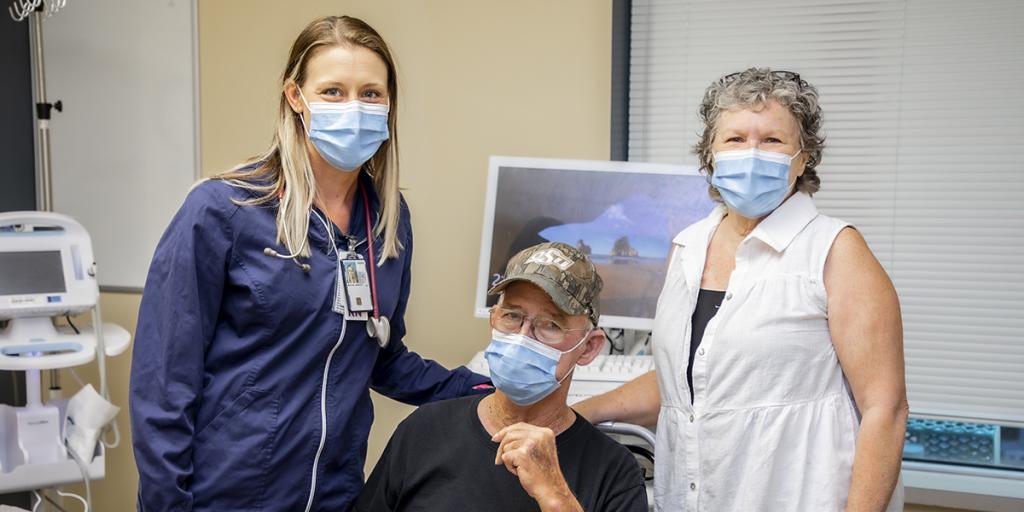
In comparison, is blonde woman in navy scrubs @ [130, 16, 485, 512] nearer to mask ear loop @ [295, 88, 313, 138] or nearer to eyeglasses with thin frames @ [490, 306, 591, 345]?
mask ear loop @ [295, 88, 313, 138]

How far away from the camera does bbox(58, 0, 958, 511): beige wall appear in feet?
10.2

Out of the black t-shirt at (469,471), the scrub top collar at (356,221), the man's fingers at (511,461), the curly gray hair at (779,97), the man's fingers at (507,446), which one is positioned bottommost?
the black t-shirt at (469,471)

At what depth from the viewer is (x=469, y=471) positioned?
162 cm

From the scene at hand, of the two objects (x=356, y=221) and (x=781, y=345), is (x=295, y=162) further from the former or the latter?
(x=781, y=345)

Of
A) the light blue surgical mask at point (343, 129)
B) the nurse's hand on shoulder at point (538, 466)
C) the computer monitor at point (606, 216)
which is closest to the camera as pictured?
the nurse's hand on shoulder at point (538, 466)

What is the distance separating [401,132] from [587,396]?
1.39m

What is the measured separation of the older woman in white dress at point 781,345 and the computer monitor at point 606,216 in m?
0.84

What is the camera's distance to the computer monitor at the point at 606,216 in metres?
2.59

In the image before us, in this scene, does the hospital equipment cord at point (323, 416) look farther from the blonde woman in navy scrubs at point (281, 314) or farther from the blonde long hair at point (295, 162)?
the blonde long hair at point (295, 162)

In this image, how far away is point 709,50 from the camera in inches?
119

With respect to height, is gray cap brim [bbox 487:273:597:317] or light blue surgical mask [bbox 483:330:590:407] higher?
gray cap brim [bbox 487:273:597:317]

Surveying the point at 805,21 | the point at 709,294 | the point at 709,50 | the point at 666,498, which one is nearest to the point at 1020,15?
the point at 805,21

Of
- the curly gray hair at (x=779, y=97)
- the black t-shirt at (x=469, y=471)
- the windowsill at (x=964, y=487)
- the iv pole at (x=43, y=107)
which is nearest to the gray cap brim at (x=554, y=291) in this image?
the black t-shirt at (x=469, y=471)

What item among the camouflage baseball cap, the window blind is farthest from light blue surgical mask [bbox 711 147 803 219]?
the window blind
